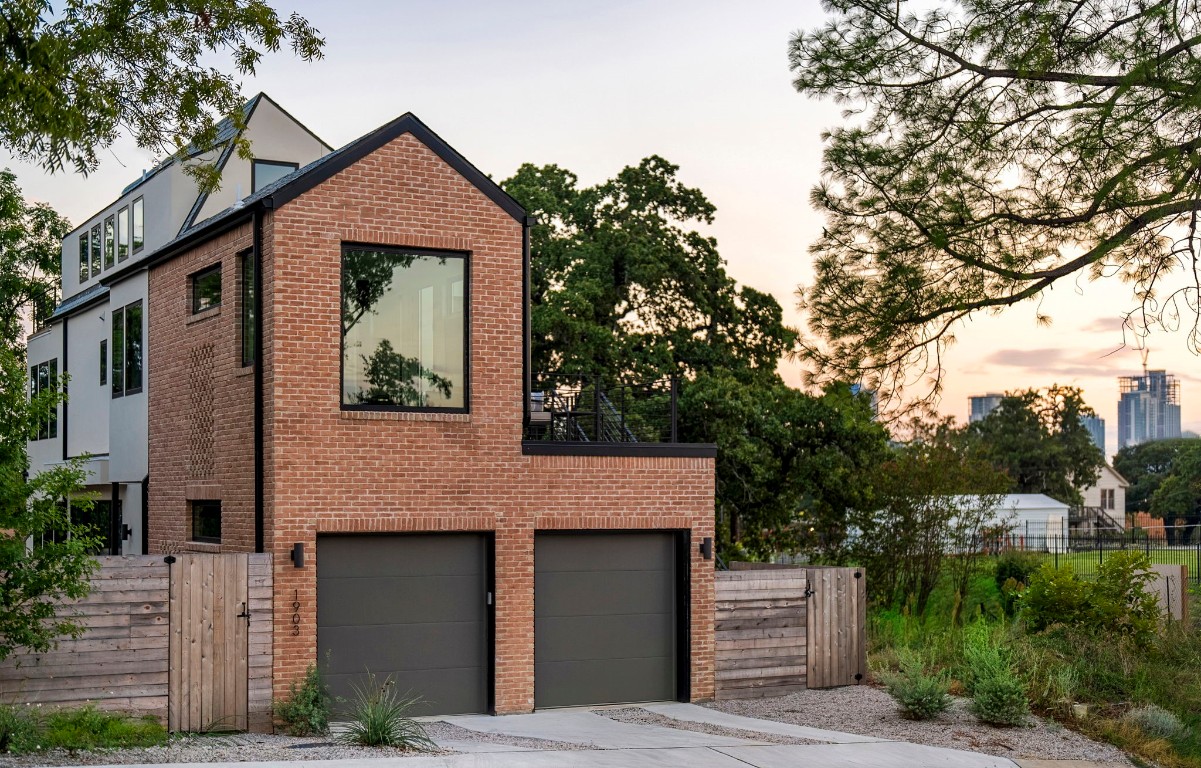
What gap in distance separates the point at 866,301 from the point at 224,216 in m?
9.39

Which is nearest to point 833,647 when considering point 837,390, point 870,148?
point 837,390

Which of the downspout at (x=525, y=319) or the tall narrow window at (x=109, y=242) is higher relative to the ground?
the tall narrow window at (x=109, y=242)

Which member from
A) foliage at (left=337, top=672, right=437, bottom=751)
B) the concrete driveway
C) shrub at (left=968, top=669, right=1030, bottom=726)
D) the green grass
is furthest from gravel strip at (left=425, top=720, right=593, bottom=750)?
shrub at (left=968, top=669, right=1030, bottom=726)

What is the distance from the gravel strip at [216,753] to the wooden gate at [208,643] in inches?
29.9

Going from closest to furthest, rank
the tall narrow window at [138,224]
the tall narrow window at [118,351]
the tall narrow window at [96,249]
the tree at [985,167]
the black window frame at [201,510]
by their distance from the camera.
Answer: the tree at [985,167] → the black window frame at [201,510] → the tall narrow window at [118,351] → the tall narrow window at [138,224] → the tall narrow window at [96,249]

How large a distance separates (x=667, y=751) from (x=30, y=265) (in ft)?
130

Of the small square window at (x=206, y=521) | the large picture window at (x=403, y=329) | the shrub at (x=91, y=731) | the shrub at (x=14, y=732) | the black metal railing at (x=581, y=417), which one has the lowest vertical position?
the shrub at (x=91, y=731)

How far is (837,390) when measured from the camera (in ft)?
43.1

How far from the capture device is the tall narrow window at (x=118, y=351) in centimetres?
2266

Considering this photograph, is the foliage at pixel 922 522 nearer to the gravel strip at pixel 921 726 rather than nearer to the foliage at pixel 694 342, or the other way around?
the foliage at pixel 694 342

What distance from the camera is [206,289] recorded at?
19047mm

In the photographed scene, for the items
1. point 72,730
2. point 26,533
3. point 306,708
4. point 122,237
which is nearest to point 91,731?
point 72,730

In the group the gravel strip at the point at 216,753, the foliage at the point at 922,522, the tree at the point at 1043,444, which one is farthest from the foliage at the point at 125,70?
the tree at the point at 1043,444

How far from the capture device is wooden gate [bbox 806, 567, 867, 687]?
1886 centimetres
